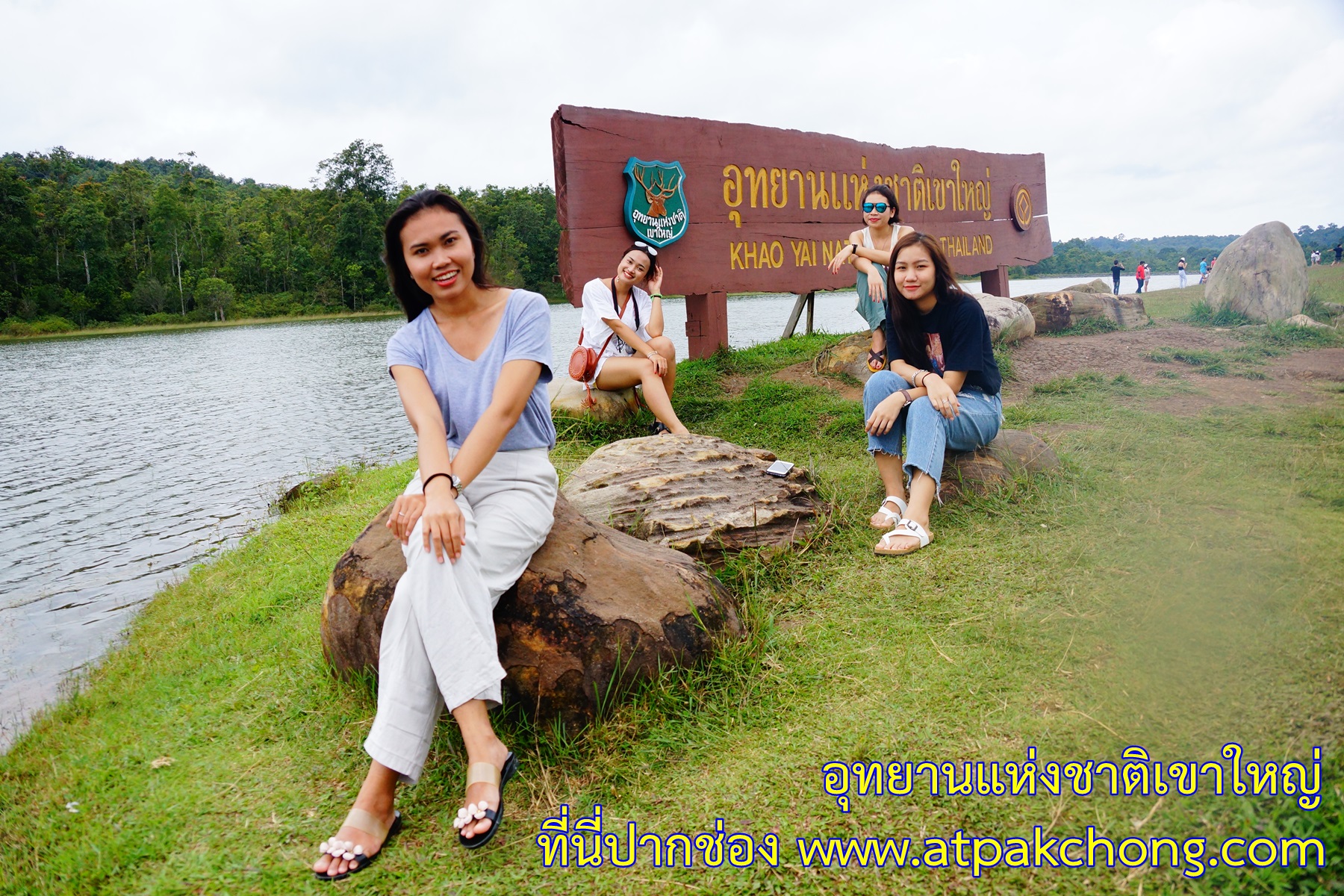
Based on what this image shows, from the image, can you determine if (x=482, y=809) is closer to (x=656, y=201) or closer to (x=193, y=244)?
(x=656, y=201)

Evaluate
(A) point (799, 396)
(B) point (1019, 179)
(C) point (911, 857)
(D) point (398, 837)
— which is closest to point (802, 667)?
(C) point (911, 857)

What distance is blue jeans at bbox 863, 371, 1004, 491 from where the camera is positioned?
3.59m

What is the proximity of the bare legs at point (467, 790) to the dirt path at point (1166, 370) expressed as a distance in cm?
461

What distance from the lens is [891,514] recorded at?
3.72 metres

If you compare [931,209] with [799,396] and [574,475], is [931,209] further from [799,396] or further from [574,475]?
[574,475]

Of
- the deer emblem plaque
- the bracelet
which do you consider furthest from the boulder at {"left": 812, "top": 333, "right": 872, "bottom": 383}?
the bracelet

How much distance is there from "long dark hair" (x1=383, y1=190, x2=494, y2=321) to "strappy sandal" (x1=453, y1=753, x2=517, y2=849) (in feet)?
4.72

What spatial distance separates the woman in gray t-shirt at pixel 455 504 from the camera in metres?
2.10

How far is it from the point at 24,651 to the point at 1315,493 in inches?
260

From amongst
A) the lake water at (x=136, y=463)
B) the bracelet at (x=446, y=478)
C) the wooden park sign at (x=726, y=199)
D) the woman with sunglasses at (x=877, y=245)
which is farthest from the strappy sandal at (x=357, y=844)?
the wooden park sign at (x=726, y=199)

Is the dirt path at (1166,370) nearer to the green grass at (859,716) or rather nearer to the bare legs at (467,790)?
the green grass at (859,716)

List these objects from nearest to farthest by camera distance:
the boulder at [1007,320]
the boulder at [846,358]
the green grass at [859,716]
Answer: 1. the green grass at [859,716]
2. the boulder at [846,358]
3. the boulder at [1007,320]

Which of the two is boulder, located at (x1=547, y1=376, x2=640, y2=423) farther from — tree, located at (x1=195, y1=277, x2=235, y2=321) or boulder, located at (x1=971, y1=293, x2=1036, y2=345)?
tree, located at (x1=195, y1=277, x2=235, y2=321)

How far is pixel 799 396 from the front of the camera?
644 cm
